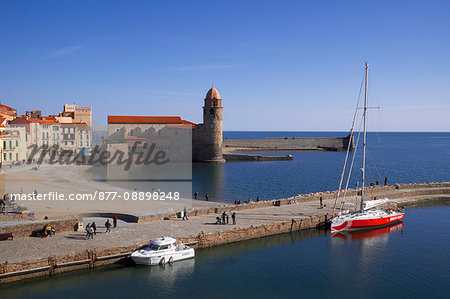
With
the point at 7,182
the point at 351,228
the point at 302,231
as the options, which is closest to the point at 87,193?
the point at 7,182

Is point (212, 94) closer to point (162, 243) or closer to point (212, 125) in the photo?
point (212, 125)

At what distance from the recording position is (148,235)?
19578 mm

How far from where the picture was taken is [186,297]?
15.2m

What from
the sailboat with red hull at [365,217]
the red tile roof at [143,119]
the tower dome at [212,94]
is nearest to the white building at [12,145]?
the red tile roof at [143,119]

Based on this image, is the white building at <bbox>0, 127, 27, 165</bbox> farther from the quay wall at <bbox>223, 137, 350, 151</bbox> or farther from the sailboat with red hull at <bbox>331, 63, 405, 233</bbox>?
the quay wall at <bbox>223, 137, 350, 151</bbox>

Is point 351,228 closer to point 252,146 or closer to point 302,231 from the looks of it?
point 302,231

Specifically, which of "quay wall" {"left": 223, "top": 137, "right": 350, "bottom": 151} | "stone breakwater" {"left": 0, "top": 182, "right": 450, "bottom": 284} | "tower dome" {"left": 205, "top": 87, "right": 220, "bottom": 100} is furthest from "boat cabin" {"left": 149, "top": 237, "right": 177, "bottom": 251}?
"quay wall" {"left": 223, "top": 137, "right": 350, "bottom": 151}

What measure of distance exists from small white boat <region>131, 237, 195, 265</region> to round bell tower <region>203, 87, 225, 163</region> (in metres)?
52.2

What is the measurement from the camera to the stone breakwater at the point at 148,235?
16062 mm

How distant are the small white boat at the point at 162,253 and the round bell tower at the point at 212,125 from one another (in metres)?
52.2

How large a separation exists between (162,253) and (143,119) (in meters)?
66.5

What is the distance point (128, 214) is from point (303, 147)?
325ft

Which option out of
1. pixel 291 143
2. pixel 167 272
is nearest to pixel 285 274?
pixel 167 272

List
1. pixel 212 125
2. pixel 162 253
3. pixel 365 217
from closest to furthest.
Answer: pixel 162 253 < pixel 365 217 < pixel 212 125
